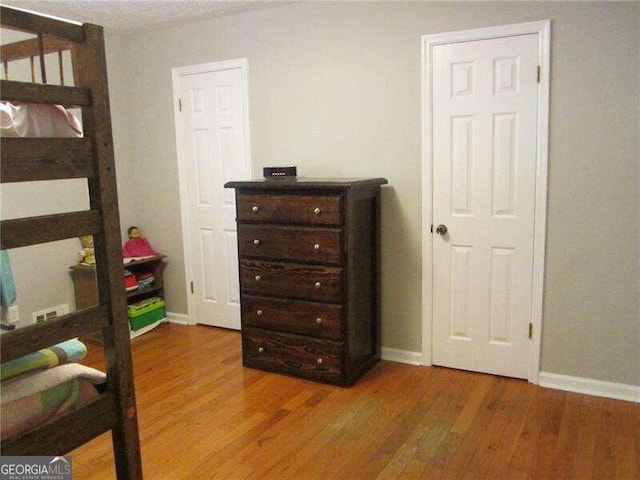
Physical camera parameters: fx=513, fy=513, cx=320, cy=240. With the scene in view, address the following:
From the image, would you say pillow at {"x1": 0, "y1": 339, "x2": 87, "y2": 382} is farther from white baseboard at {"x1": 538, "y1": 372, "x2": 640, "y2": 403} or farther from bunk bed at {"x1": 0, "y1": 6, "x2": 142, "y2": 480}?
white baseboard at {"x1": 538, "y1": 372, "x2": 640, "y2": 403}

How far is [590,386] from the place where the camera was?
9.21 ft

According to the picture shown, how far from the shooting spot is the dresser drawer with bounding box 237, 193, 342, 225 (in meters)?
2.82

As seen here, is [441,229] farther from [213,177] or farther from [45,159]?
[45,159]

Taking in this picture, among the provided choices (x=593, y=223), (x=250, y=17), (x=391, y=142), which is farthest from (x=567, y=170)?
(x=250, y=17)

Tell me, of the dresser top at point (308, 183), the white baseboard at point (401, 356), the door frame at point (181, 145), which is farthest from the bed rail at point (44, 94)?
the white baseboard at point (401, 356)

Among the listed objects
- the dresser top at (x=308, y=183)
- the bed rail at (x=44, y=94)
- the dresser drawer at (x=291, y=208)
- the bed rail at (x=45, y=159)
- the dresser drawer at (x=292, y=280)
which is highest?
the bed rail at (x=44, y=94)

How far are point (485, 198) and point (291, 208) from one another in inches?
43.8

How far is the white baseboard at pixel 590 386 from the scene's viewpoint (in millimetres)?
2717

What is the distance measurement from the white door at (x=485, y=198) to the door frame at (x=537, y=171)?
0.09ft

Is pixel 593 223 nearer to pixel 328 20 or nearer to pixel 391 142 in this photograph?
pixel 391 142

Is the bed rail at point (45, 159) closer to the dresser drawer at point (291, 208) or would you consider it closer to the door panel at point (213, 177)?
the dresser drawer at point (291, 208)

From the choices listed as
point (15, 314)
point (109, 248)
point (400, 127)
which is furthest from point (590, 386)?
point (15, 314)

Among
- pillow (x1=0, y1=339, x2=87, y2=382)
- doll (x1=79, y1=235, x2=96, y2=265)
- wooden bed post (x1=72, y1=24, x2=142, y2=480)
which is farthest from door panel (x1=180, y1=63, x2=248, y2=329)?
pillow (x1=0, y1=339, x2=87, y2=382)

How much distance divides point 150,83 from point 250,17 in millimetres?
1069
